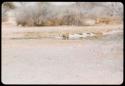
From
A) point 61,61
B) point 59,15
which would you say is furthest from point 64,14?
point 61,61

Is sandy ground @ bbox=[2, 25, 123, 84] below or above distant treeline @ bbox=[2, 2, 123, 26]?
below

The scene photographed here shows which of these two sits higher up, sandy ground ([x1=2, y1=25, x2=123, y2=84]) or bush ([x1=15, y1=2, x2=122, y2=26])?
bush ([x1=15, y1=2, x2=122, y2=26])

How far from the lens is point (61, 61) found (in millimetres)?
1787

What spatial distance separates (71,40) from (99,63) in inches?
8.4

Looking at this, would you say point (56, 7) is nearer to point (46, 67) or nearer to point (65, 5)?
point (65, 5)

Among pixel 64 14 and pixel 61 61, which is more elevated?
pixel 64 14

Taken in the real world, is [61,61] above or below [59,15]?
below

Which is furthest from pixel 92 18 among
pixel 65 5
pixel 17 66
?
pixel 17 66

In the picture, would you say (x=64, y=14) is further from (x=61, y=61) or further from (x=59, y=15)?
(x=61, y=61)

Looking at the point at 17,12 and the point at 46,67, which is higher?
the point at 17,12

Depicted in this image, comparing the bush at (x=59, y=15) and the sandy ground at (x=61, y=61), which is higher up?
the bush at (x=59, y=15)

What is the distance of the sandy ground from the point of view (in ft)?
5.77

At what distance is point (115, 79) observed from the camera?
1.76 meters

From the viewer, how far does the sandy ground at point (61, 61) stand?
1.76 metres
